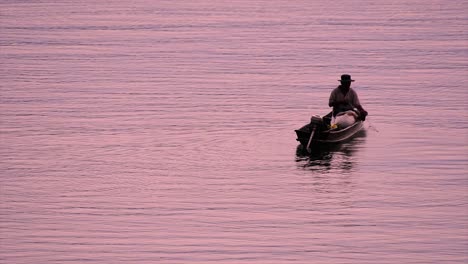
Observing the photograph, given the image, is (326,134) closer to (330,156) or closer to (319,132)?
(319,132)

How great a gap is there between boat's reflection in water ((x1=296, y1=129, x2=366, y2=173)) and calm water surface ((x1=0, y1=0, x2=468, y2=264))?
8 centimetres

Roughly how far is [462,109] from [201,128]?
30.0ft

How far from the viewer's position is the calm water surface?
28.8 metres

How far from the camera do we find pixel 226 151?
39.0m

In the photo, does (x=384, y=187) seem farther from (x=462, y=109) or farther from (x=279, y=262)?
(x=462, y=109)

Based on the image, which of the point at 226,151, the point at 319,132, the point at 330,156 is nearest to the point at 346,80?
the point at 319,132

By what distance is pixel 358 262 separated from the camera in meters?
26.9

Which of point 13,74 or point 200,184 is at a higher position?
point 13,74

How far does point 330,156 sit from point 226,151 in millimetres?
2779

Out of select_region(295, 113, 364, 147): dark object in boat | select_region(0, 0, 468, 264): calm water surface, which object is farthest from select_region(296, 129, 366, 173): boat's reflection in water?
select_region(295, 113, 364, 147): dark object in boat

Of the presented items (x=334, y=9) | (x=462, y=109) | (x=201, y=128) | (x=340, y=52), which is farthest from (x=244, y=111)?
(x=334, y=9)

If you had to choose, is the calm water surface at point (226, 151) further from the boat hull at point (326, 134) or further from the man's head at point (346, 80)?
the man's head at point (346, 80)

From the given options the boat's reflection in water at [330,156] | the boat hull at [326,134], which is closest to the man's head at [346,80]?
the boat hull at [326,134]

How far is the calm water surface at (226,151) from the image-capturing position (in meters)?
28.8
